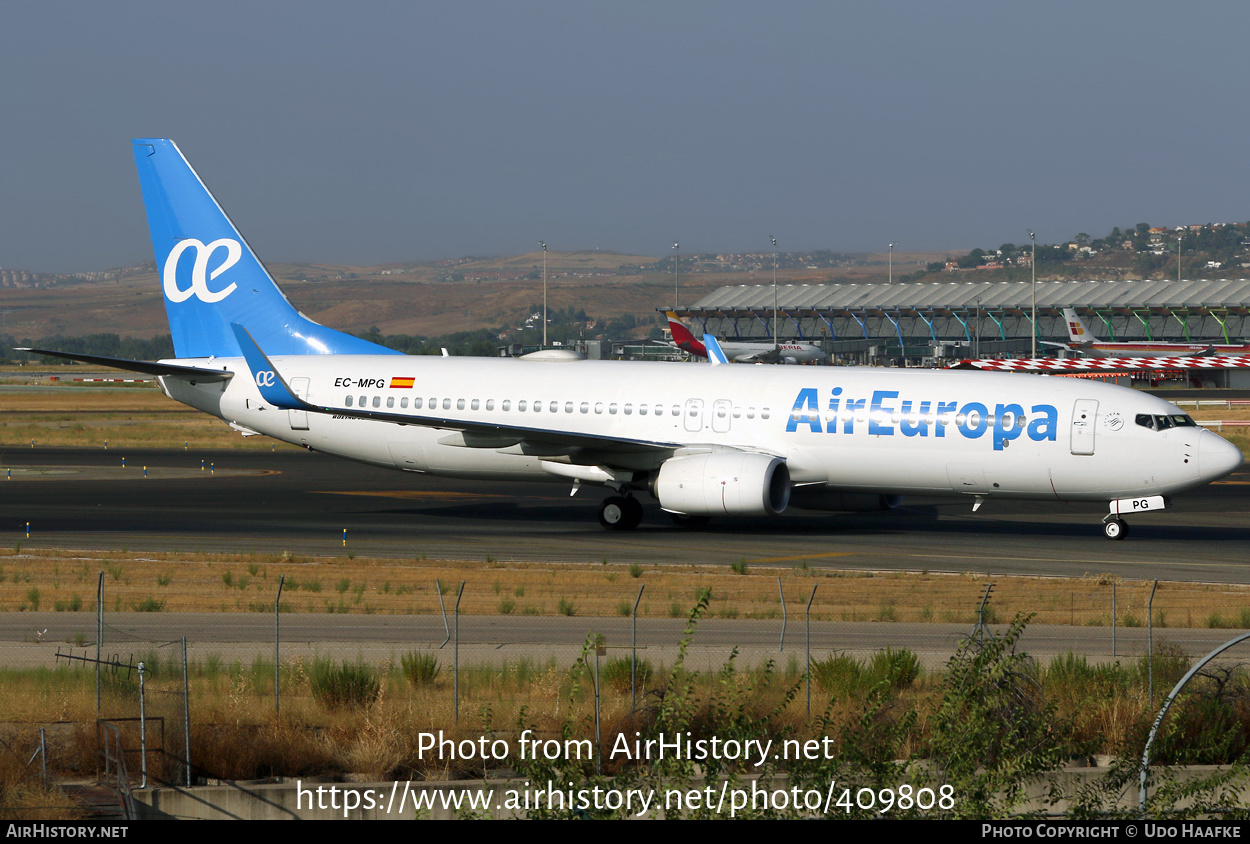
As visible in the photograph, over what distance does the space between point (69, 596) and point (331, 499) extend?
1746 cm

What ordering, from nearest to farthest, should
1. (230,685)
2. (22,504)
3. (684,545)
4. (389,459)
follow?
(230,685) < (684,545) < (389,459) < (22,504)

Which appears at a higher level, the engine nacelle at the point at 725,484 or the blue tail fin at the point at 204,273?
the blue tail fin at the point at 204,273

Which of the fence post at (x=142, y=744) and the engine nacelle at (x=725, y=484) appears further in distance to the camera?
the engine nacelle at (x=725, y=484)

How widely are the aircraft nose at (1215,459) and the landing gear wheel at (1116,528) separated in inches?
101

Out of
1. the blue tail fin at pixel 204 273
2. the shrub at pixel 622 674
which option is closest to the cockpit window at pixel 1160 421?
the shrub at pixel 622 674

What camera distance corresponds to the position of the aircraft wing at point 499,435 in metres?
33.5

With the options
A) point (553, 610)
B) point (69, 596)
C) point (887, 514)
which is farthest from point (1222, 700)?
point (887, 514)

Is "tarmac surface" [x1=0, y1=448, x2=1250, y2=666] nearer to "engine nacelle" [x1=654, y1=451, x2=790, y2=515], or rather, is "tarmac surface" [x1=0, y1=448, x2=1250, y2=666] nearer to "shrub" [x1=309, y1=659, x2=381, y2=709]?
"engine nacelle" [x1=654, y1=451, x2=790, y2=515]

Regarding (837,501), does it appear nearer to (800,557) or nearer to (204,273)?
(800,557)

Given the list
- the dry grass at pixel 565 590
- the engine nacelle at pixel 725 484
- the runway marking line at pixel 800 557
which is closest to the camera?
the dry grass at pixel 565 590

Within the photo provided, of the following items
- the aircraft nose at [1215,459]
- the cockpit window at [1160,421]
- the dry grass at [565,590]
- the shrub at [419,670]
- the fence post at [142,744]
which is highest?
the cockpit window at [1160,421]

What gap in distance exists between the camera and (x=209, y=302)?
39688 mm

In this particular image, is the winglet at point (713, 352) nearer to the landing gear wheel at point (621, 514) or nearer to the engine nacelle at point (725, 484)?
the landing gear wheel at point (621, 514)
